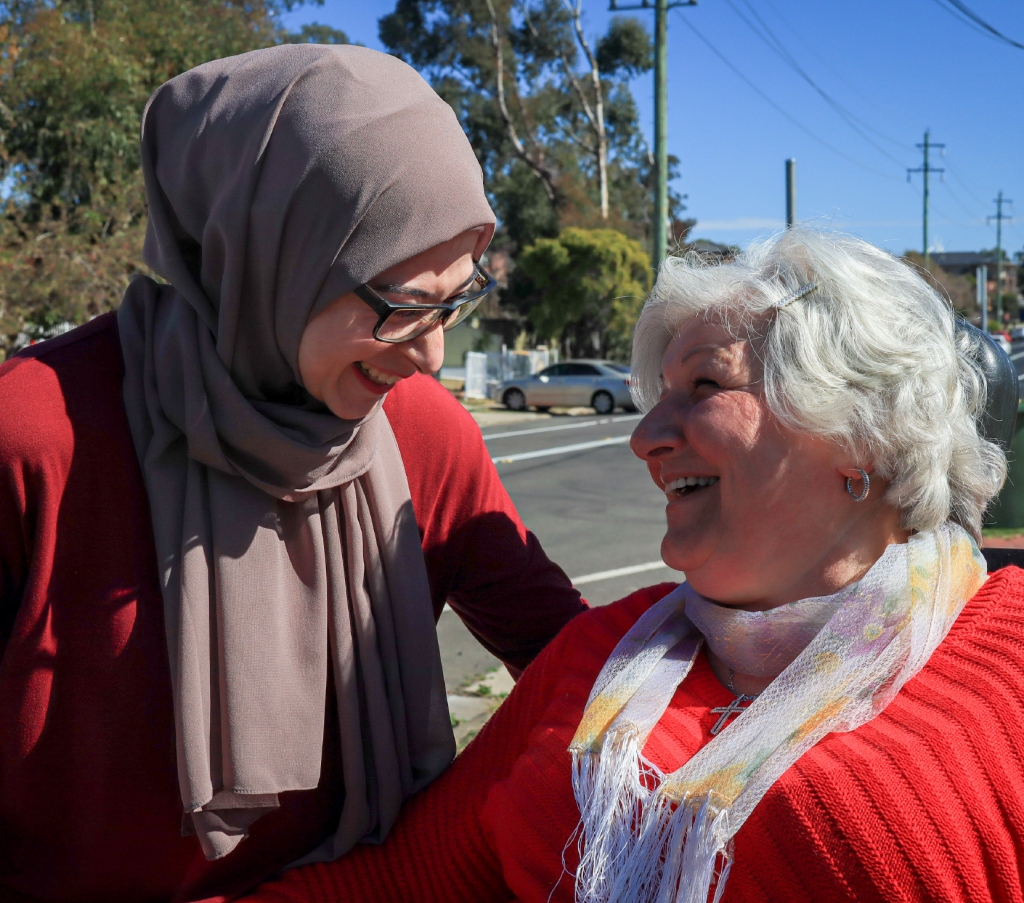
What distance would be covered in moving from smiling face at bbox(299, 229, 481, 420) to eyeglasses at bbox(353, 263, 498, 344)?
1cm

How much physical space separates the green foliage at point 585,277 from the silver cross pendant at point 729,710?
88.3 ft

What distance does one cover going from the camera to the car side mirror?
6.64 ft

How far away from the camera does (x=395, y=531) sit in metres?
2.01

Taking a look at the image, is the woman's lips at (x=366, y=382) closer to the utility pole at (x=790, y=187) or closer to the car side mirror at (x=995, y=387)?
the car side mirror at (x=995, y=387)

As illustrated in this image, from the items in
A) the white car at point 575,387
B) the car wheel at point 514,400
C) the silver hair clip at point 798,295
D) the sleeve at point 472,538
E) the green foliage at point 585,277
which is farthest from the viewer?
the green foliage at point 585,277

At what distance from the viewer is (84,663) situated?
1.71 m

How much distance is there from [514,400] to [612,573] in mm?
18439

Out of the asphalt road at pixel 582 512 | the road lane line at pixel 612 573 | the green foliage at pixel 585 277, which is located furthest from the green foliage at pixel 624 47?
the road lane line at pixel 612 573

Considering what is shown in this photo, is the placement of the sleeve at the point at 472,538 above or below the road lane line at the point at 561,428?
above

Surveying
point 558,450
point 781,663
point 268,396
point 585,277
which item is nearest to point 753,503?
point 781,663

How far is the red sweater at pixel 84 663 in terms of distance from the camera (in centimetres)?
167

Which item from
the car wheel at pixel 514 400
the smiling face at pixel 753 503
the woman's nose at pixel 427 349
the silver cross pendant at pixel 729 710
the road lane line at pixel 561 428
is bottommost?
the car wheel at pixel 514 400

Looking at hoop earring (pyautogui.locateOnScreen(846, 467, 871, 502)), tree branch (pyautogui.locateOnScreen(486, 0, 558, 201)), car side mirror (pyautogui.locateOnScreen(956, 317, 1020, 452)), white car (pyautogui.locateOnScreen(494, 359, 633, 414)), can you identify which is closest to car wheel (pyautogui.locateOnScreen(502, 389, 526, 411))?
white car (pyautogui.locateOnScreen(494, 359, 633, 414))

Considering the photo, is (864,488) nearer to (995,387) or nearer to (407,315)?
(995,387)
